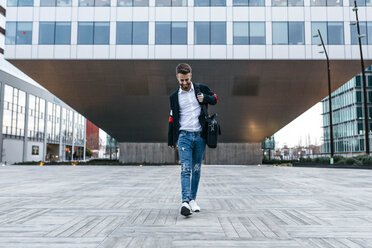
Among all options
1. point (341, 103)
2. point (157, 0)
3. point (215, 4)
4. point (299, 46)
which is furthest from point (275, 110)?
point (341, 103)

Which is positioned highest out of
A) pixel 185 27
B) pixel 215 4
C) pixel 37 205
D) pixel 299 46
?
pixel 215 4

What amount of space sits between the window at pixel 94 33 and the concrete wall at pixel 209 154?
12221 mm

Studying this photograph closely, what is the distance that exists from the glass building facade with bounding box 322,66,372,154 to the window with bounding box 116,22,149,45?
48889 millimetres

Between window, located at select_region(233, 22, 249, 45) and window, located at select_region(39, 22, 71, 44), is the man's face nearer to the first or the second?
window, located at select_region(233, 22, 249, 45)

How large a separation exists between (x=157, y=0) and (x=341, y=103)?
5468cm

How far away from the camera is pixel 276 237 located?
2867 millimetres

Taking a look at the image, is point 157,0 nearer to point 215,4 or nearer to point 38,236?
point 215,4

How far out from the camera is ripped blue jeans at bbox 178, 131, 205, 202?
13.1ft

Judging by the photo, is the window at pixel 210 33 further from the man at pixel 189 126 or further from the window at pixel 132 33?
the man at pixel 189 126

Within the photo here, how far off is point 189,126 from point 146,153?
27.7 metres

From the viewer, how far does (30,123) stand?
47.0m

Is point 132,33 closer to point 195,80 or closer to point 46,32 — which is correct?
point 195,80

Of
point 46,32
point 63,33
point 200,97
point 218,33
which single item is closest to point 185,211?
point 200,97

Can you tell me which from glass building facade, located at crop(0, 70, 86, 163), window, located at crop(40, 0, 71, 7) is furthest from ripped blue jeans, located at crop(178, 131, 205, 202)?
glass building facade, located at crop(0, 70, 86, 163)
